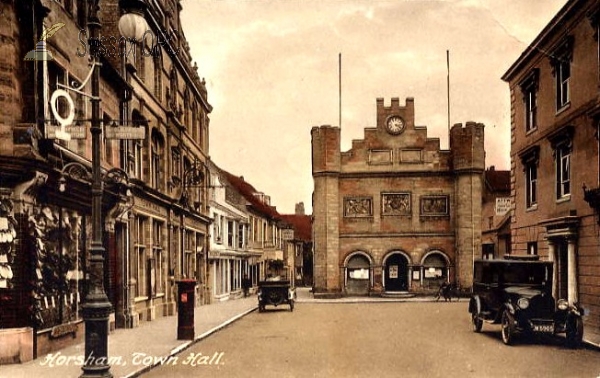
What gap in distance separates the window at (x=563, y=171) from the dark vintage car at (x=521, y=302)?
343cm

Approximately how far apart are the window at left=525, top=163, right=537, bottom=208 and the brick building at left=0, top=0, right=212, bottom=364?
12.8 metres

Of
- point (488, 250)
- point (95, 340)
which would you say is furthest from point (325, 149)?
point (95, 340)

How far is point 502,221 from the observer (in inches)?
1766

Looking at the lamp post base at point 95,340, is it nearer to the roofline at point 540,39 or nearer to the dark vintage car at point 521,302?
the dark vintage car at point 521,302

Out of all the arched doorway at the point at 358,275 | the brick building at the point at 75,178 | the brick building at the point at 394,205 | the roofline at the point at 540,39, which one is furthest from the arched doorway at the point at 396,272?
the roofline at the point at 540,39

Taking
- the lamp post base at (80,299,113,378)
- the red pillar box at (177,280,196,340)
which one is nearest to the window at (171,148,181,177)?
the red pillar box at (177,280,196,340)

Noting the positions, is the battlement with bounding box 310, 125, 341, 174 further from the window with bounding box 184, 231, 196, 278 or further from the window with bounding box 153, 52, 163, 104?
the window with bounding box 153, 52, 163, 104

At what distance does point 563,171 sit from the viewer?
2072cm

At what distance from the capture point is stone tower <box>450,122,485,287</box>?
141 feet

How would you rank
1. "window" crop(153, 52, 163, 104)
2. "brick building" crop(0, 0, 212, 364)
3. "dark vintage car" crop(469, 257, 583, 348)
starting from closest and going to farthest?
"brick building" crop(0, 0, 212, 364) < "dark vintage car" crop(469, 257, 583, 348) < "window" crop(153, 52, 163, 104)

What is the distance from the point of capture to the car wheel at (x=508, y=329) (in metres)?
15.7

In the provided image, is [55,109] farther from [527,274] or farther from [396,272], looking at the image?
[396,272]

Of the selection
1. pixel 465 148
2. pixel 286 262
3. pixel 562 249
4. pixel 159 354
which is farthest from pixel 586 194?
pixel 286 262

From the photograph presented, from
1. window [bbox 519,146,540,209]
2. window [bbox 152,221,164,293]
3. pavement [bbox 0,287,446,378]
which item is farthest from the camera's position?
window [bbox 152,221,164,293]
